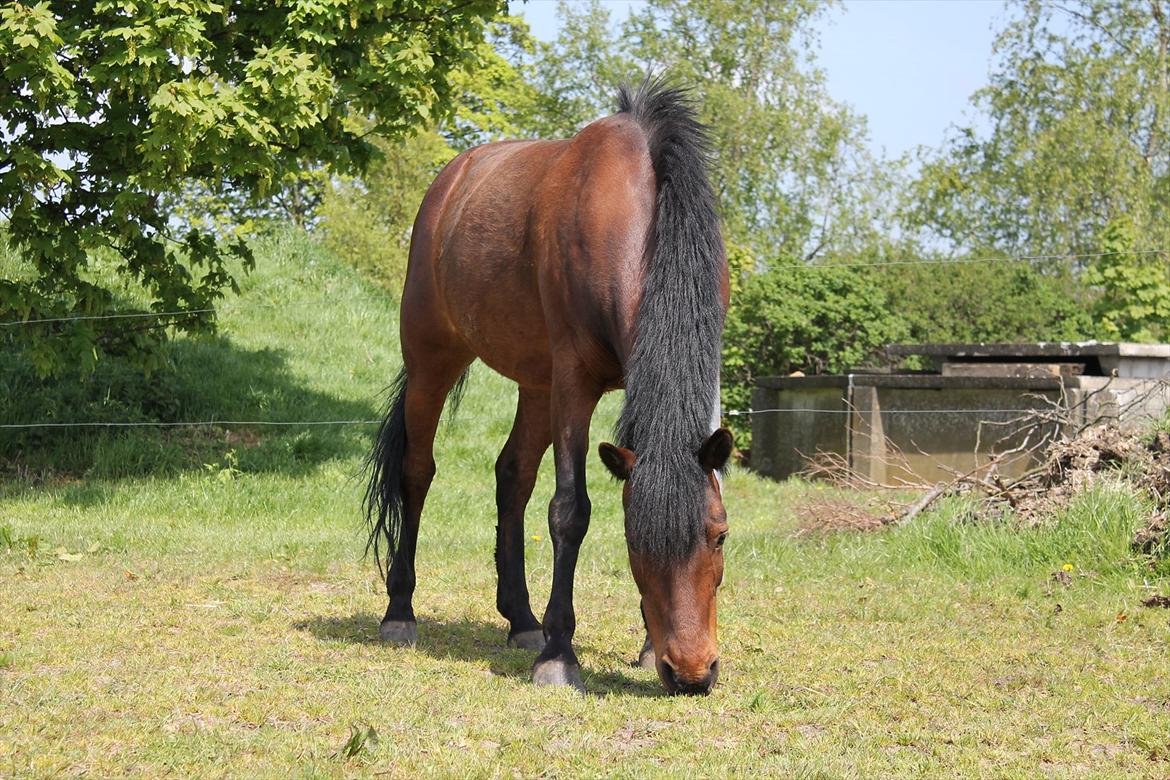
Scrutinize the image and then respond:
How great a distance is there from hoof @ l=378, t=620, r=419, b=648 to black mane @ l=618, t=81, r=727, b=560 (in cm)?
194

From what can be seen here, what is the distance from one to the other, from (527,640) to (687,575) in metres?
1.82

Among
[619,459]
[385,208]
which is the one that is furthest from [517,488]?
[385,208]

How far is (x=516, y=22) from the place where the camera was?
34.5 meters

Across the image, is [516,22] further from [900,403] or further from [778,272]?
[900,403]

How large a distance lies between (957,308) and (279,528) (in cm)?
1199

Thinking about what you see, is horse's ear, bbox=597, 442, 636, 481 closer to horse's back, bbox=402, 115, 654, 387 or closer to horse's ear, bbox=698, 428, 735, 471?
horse's ear, bbox=698, 428, 735, 471

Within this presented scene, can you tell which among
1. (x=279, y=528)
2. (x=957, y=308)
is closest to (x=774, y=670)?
(x=279, y=528)

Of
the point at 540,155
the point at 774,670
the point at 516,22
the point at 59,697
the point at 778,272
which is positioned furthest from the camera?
the point at 516,22

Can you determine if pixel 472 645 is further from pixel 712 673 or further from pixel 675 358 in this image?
pixel 675 358

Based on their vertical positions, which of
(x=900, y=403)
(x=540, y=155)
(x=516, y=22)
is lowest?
(x=900, y=403)

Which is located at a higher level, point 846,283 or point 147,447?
point 846,283

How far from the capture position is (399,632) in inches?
241

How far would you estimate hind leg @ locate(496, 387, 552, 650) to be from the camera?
6191 millimetres

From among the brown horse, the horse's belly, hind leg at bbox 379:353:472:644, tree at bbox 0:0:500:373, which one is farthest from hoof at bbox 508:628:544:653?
tree at bbox 0:0:500:373
